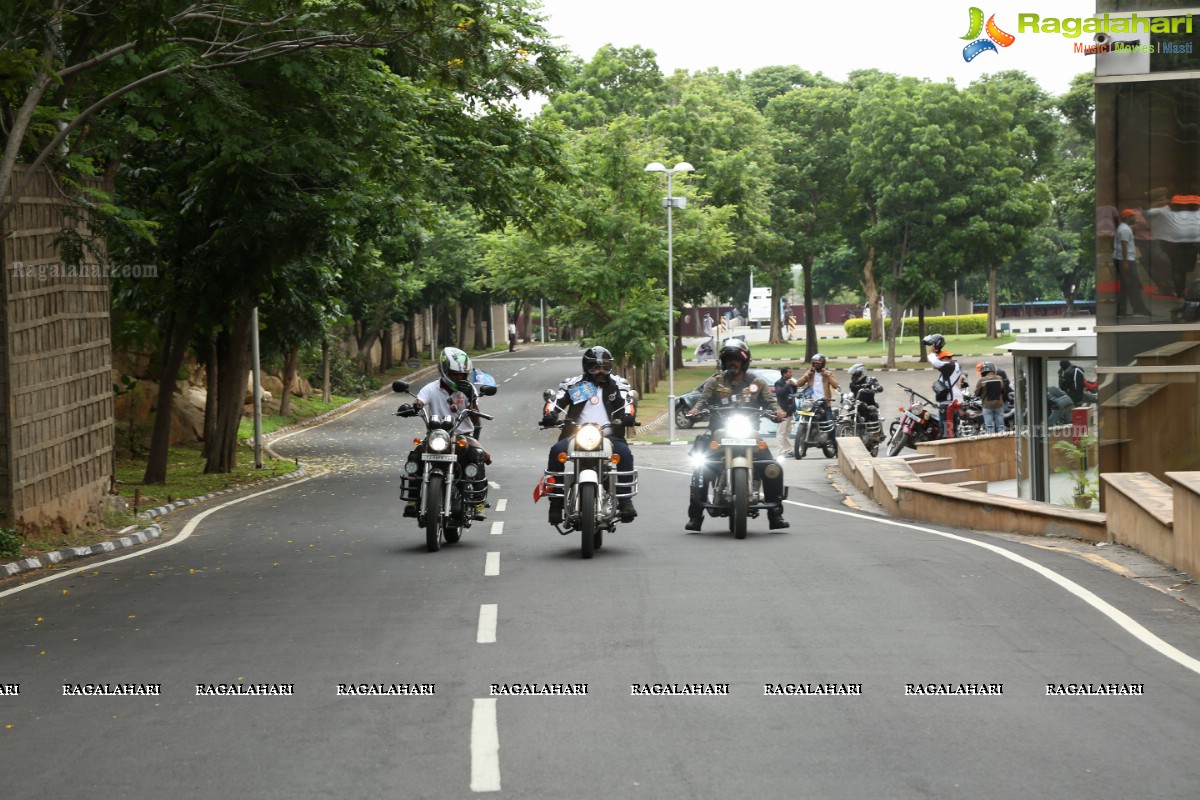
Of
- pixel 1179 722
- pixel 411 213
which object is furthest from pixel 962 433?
pixel 1179 722

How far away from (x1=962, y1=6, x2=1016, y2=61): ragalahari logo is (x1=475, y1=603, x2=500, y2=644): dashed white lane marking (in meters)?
31.1

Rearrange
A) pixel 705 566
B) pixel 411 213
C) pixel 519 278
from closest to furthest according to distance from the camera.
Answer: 1. pixel 705 566
2. pixel 411 213
3. pixel 519 278

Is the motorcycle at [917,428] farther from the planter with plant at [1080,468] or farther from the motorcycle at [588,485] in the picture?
the motorcycle at [588,485]

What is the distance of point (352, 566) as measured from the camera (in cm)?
1332

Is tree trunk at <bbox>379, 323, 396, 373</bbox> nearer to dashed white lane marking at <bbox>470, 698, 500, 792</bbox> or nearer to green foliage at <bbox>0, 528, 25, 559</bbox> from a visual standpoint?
green foliage at <bbox>0, 528, 25, 559</bbox>

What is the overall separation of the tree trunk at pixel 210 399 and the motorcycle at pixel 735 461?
18.2m

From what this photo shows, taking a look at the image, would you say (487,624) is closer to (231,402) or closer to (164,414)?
(164,414)

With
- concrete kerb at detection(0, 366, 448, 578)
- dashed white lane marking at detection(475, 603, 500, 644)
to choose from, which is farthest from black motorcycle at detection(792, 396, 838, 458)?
dashed white lane marking at detection(475, 603, 500, 644)

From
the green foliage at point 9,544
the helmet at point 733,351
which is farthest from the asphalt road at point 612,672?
the helmet at point 733,351

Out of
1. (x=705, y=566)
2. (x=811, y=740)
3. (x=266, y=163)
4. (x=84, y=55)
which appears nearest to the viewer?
(x=811, y=740)

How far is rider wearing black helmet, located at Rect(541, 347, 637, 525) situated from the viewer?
45.0 ft

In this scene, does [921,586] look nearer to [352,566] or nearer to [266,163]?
[352,566]

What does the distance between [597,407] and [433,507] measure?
1784mm

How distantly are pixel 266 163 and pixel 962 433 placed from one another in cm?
1476
